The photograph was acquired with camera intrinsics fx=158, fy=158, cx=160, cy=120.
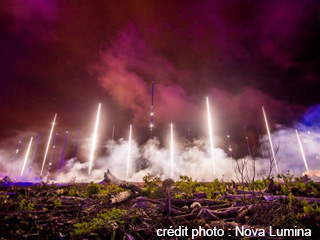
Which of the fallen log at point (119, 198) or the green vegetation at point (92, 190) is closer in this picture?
the fallen log at point (119, 198)

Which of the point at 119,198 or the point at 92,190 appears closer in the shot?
the point at 119,198

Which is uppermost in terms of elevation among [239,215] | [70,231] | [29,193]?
[29,193]

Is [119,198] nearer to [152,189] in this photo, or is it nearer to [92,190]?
[152,189]

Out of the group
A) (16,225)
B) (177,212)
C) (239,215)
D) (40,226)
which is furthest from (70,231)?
(239,215)

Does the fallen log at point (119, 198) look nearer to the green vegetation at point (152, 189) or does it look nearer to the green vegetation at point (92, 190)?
the green vegetation at point (152, 189)

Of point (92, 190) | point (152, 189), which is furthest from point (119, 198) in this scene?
point (92, 190)

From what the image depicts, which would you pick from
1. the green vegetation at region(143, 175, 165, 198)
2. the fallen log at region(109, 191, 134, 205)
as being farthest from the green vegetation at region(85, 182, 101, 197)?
the green vegetation at region(143, 175, 165, 198)

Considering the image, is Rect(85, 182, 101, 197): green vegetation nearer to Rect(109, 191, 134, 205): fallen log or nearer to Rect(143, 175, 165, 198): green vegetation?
Rect(109, 191, 134, 205): fallen log

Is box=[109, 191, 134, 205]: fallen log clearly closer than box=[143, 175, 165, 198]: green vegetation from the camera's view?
Yes

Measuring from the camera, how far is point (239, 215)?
16.1 feet

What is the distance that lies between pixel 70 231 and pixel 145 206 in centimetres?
277

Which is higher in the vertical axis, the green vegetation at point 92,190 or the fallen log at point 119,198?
the green vegetation at point 92,190

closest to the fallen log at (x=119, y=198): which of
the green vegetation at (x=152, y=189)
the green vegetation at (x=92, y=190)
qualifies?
the green vegetation at (x=152, y=189)

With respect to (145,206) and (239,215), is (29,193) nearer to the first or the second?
(145,206)
